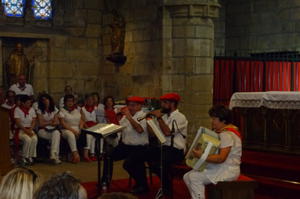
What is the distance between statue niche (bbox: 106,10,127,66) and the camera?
11172mm

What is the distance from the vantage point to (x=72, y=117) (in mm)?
8930

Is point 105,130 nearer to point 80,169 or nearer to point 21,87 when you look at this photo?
point 80,169

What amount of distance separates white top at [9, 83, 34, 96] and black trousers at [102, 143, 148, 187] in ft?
13.4

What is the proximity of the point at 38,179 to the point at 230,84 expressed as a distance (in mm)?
8775

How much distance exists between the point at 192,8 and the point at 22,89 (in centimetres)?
360

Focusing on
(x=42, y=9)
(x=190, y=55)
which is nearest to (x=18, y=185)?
(x=190, y=55)

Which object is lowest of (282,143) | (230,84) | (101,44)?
(282,143)

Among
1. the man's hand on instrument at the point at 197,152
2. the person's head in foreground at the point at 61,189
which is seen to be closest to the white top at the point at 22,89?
the man's hand on instrument at the point at 197,152

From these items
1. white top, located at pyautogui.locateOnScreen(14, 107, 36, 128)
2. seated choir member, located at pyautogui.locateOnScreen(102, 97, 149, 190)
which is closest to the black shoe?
seated choir member, located at pyautogui.locateOnScreen(102, 97, 149, 190)

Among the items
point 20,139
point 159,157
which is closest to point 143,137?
point 159,157

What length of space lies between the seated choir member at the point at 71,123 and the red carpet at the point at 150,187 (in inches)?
70.7

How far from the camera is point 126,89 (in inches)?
442

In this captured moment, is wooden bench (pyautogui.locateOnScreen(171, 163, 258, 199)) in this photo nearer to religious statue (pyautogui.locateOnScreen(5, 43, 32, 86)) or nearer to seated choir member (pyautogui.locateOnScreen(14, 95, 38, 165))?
seated choir member (pyautogui.locateOnScreen(14, 95, 38, 165))

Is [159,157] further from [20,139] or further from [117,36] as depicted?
[117,36]
